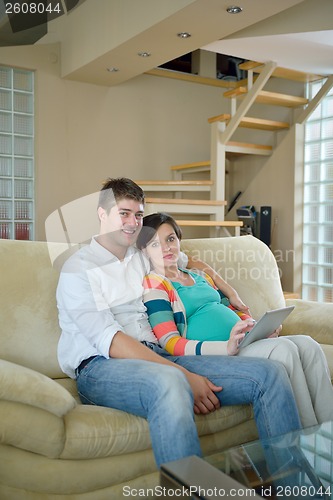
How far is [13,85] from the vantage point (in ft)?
16.3

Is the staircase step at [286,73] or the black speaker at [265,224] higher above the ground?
the staircase step at [286,73]

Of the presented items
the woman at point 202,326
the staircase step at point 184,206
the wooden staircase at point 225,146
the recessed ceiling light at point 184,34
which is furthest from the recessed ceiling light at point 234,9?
the woman at point 202,326

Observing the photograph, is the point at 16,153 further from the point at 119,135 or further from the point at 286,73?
the point at 286,73

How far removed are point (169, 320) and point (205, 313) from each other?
7.3 inches

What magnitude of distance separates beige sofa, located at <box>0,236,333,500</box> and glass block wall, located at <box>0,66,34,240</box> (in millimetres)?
3119

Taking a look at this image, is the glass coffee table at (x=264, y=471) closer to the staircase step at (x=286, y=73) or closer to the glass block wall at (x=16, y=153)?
the staircase step at (x=286, y=73)

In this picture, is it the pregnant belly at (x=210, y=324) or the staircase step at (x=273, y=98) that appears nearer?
the pregnant belly at (x=210, y=324)

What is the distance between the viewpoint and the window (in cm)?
482

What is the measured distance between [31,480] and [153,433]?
1.25ft

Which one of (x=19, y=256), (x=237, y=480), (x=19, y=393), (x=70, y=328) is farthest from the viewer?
(x=19, y=256)

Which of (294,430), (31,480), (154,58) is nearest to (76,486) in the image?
(31,480)

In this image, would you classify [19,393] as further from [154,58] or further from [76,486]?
[154,58]

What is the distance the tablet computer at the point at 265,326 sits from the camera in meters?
1.75

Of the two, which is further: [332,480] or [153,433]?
[153,433]
